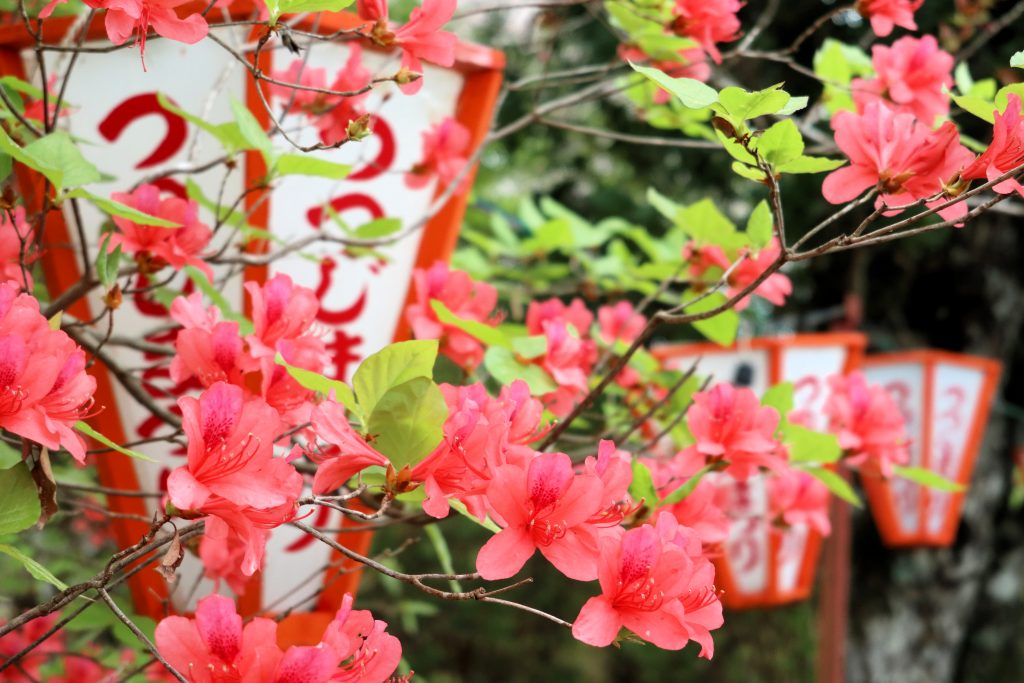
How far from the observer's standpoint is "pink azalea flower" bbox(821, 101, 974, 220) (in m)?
0.78

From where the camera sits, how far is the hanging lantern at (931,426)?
103 inches

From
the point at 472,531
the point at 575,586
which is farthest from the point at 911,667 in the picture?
the point at 472,531

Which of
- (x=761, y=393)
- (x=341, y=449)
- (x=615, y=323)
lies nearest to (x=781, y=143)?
(x=341, y=449)

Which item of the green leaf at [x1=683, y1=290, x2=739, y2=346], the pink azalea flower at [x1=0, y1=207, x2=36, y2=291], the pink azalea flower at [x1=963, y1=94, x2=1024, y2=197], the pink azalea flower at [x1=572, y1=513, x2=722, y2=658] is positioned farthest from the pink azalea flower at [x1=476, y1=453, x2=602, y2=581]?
the green leaf at [x1=683, y1=290, x2=739, y2=346]

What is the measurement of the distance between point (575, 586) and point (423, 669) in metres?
1.04

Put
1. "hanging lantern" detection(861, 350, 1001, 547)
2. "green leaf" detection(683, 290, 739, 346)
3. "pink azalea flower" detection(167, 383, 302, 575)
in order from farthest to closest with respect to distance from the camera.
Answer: "hanging lantern" detection(861, 350, 1001, 547) → "green leaf" detection(683, 290, 739, 346) → "pink azalea flower" detection(167, 383, 302, 575)

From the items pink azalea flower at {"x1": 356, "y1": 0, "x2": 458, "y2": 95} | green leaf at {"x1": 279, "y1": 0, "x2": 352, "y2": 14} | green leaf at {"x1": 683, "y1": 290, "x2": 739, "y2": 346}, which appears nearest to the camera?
green leaf at {"x1": 279, "y1": 0, "x2": 352, "y2": 14}

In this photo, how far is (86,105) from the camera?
1049 millimetres

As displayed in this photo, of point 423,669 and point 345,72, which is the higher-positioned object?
point 345,72

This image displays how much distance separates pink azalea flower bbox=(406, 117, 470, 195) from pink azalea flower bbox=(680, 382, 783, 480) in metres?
0.38

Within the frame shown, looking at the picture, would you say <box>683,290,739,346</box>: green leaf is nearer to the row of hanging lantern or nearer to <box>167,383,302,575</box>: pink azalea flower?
the row of hanging lantern

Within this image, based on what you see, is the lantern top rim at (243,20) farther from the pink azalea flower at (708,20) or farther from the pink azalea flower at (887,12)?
the pink azalea flower at (887,12)

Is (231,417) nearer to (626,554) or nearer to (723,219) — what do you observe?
(626,554)

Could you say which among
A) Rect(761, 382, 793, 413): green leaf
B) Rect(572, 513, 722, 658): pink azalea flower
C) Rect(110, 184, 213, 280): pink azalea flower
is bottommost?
Rect(761, 382, 793, 413): green leaf
